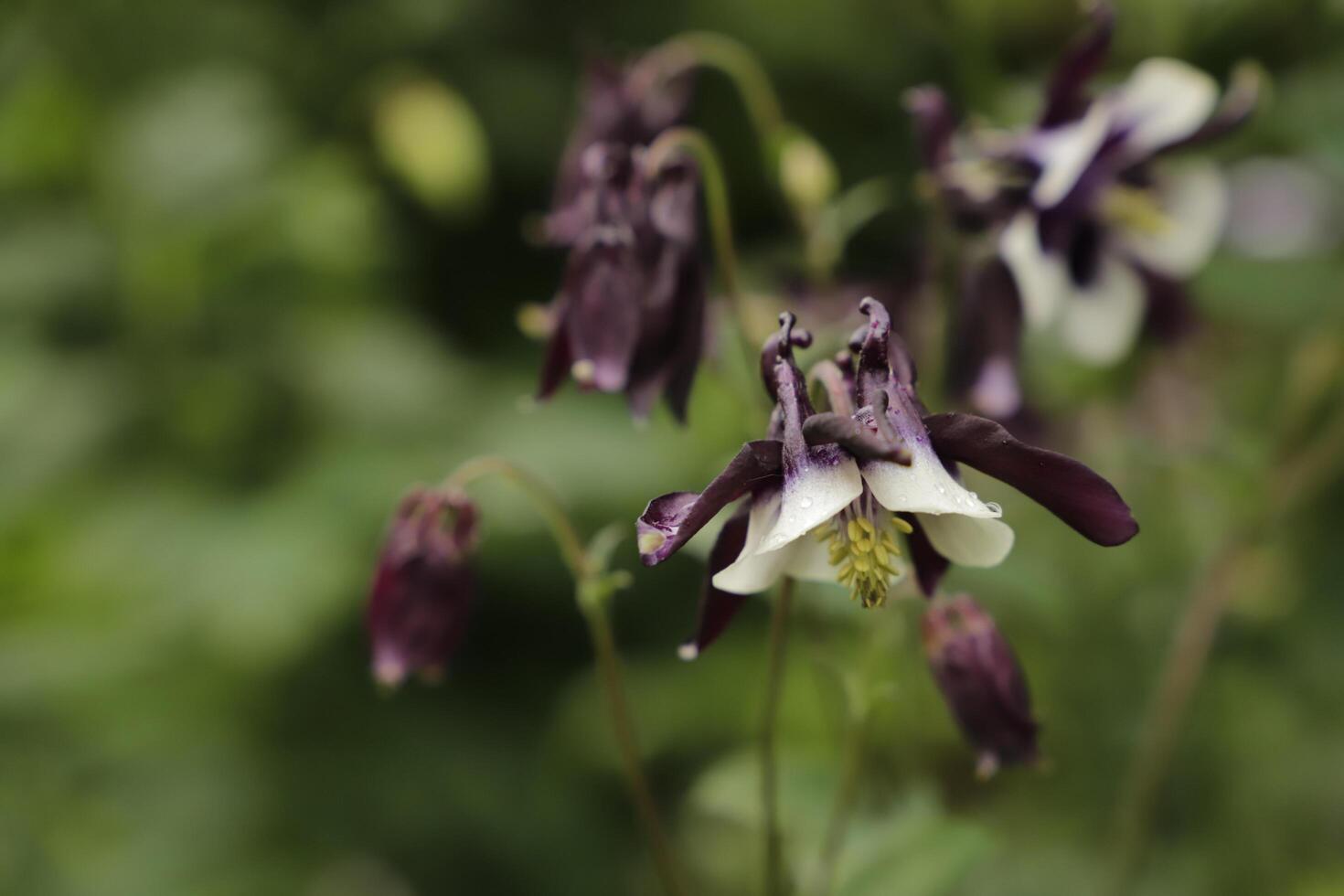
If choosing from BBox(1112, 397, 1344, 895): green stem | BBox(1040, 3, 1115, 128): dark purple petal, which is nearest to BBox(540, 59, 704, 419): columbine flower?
BBox(1040, 3, 1115, 128): dark purple petal

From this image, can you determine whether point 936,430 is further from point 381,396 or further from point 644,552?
point 381,396

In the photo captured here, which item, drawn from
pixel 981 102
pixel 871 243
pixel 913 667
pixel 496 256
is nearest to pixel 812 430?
pixel 913 667

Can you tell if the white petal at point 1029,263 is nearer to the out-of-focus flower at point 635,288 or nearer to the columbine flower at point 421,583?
the out-of-focus flower at point 635,288

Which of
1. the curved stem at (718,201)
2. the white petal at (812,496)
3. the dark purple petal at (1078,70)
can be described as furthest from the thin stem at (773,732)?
the dark purple petal at (1078,70)

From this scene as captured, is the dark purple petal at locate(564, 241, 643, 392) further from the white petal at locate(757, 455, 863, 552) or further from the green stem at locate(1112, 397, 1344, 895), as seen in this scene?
the green stem at locate(1112, 397, 1344, 895)

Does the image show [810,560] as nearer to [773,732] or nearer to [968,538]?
[968,538]
